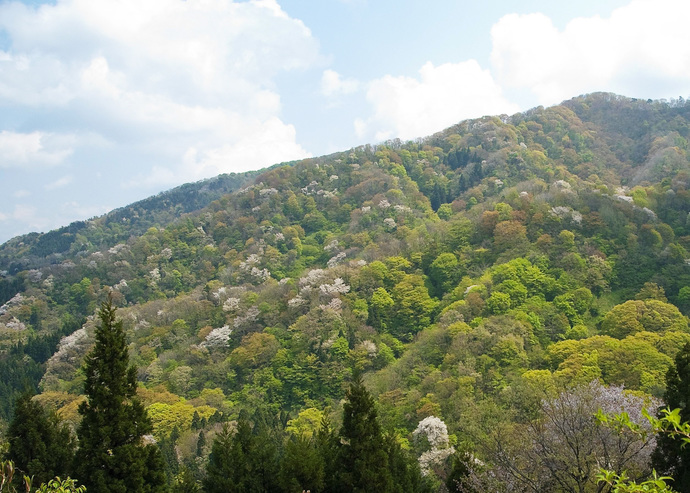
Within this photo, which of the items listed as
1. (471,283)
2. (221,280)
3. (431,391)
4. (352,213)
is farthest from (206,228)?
(431,391)

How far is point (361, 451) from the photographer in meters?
14.2

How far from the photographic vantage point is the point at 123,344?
12641mm

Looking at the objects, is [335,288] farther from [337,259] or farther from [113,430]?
[113,430]

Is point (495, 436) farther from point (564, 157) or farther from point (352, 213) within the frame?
point (564, 157)

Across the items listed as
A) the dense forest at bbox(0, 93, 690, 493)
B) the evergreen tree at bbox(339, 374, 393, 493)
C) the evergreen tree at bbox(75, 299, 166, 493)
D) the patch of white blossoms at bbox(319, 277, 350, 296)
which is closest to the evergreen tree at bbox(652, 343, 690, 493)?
the dense forest at bbox(0, 93, 690, 493)

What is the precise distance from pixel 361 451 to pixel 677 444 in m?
8.74

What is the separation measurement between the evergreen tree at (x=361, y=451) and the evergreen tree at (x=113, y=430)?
541 cm

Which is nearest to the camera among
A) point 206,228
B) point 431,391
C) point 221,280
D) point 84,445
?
point 84,445

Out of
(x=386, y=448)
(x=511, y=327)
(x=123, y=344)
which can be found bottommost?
(x=511, y=327)

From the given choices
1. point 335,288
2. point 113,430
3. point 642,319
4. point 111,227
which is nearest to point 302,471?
point 113,430

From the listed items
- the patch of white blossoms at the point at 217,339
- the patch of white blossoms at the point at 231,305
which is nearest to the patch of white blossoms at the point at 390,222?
the patch of white blossoms at the point at 231,305

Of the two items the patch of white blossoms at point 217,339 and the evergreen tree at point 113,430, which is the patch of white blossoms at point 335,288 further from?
the evergreen tree at point 113,430

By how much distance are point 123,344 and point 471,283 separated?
3465cm

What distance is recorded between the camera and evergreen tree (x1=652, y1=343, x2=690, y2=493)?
12344 mm
